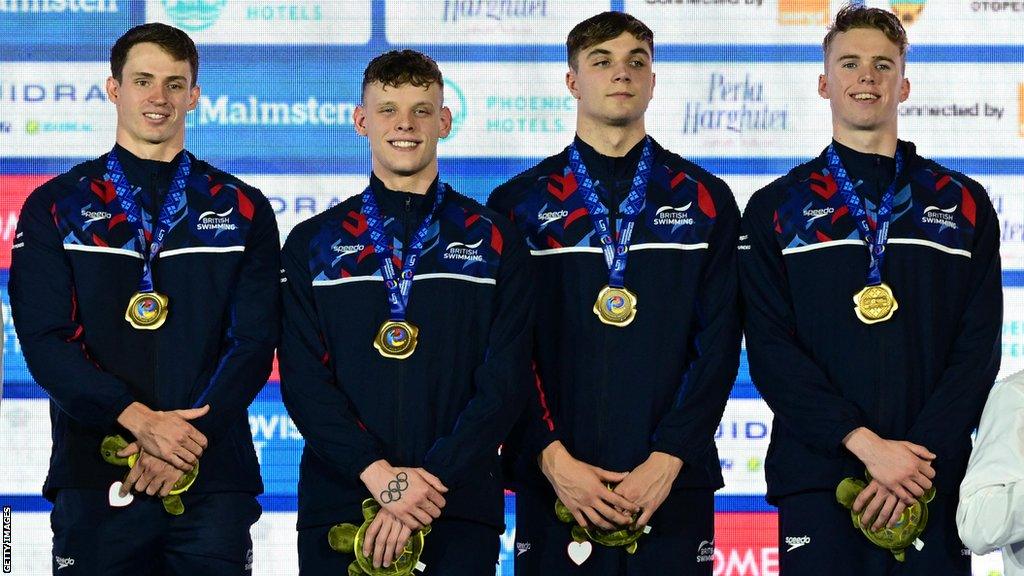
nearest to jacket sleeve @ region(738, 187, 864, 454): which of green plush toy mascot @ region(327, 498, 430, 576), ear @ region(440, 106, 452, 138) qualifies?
ear @ region(440, 106, 452, 138)

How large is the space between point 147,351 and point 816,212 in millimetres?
1806

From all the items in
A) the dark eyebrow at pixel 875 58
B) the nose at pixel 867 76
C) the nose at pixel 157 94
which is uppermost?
Answer: the dark eyebrow at pixel 875 58

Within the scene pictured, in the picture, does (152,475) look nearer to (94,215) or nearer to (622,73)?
(94,215)

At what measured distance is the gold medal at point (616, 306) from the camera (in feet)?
12.7

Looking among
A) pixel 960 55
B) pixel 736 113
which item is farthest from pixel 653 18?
pixel 960 55

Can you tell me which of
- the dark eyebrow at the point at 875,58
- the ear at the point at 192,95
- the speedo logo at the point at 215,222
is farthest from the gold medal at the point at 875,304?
the ear at the point at 192,95

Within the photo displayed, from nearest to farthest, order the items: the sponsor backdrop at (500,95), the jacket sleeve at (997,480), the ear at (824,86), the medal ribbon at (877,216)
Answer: the jacket sleeve at (997,480) → the medal ribbon at (877,216) → the ear at (824,86) → the sponsor backdrop at (500,95)

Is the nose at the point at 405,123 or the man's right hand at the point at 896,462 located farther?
the nose at the point at 405,123

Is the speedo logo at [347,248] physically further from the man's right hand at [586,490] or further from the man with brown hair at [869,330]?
the man with brown hair at [869,330]

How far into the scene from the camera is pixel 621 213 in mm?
3988

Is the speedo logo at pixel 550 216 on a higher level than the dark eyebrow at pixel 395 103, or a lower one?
lower

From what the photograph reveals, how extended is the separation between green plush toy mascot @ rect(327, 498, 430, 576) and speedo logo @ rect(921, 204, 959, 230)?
156 centimetres

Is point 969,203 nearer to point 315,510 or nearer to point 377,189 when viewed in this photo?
point 377,189

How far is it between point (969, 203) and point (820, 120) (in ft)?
5.31
